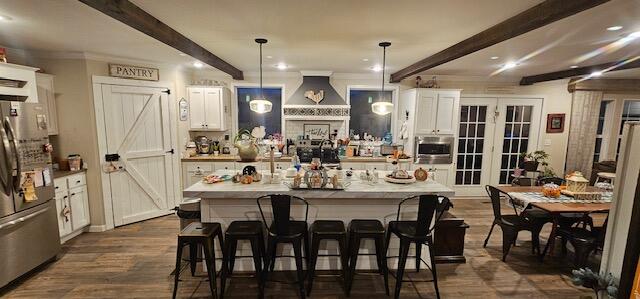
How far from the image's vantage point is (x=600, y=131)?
19.2ft

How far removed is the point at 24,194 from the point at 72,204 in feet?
3.24

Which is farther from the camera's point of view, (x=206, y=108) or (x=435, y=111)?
(x=435, y=111)

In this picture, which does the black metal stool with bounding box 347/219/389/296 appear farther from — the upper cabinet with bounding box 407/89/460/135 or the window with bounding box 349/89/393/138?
the window with bounding box 349/89/393/138

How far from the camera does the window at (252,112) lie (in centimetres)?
576

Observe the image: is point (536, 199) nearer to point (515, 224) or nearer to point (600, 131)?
point (515, 224)

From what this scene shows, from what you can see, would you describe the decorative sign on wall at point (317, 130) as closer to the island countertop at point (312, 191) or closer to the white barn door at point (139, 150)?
the white barn door at point (139, 150)

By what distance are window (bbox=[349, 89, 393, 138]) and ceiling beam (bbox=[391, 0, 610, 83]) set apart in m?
A: 2.19

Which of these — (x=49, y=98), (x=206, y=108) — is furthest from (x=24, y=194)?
(x=206, y=108)

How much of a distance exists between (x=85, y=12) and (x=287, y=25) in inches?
65.0

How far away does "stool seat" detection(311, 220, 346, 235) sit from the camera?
2.56 metres

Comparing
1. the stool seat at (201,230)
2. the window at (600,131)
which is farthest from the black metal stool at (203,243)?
the window at (600,131)

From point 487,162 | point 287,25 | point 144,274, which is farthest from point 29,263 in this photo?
point 487,162

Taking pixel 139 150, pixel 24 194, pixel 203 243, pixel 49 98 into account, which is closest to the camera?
pixel 203 243

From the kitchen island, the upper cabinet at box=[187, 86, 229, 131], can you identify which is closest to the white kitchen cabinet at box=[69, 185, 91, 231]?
the upper cabinet at box=[187, 86, 229, 131]
